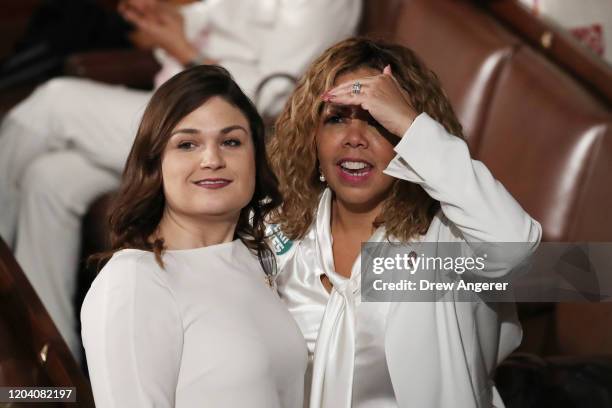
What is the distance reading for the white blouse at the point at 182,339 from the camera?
46.1 inches

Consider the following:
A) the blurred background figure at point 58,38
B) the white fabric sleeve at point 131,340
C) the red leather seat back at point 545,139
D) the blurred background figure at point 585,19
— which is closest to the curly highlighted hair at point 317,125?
the white fabric sleeve at point 131,340

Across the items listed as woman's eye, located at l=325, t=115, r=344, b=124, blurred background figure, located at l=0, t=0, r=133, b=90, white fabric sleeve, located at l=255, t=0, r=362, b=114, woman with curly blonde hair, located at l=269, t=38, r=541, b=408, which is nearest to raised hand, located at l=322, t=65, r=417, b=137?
woman with curly blonde hair, located at l=269, t=38, r=541, b=408

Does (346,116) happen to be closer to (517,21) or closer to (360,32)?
(517,21)

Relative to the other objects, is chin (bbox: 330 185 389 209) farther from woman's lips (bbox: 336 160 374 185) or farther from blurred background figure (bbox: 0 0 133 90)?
blurred background figure (bbox: 0 0 133 90)

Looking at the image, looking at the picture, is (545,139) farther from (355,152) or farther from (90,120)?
(90,120)

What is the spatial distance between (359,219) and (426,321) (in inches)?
9.9

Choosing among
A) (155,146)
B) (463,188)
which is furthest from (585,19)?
(155,146)

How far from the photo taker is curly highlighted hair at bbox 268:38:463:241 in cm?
145

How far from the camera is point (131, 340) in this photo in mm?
1169

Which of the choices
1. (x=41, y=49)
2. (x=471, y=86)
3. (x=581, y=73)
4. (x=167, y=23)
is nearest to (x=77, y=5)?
(x=41, y=49)

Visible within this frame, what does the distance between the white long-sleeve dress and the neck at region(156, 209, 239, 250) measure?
0.22 meters

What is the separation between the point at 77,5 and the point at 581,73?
2.10m

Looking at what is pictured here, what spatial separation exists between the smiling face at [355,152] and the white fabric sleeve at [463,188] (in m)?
0.15

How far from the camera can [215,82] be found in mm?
1341
